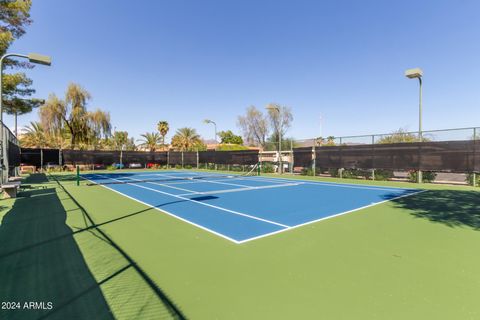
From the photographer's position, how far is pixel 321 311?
9.52 feet

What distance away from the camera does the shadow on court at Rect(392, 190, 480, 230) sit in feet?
23.2

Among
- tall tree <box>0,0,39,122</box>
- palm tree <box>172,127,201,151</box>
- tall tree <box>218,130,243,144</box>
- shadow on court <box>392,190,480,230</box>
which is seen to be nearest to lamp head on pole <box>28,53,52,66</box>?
tall tree <box>0,0,39,122</box>

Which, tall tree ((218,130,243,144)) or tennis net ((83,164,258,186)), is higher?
tall tree ((218,130,243,144))

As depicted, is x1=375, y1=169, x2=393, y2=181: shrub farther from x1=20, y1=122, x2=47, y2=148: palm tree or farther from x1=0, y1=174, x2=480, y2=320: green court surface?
x1=20, y1=122, x2=47, y2=148: palm tree

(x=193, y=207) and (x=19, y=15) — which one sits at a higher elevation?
(x=19, y=15)

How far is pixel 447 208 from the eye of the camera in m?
8.69

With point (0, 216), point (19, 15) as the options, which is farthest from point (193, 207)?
point (19, 15)

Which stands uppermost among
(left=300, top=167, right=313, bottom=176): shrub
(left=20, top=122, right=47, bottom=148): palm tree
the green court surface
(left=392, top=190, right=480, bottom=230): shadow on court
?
(left=20, top=122, right=47, bottom=148): palm tree

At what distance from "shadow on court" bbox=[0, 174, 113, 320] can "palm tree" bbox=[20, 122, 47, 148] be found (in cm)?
4354

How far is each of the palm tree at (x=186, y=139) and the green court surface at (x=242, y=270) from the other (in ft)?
145

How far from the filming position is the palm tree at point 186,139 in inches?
2004

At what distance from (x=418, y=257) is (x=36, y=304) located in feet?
19.3

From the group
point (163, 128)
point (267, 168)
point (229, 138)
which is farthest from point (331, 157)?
point (229, 138)

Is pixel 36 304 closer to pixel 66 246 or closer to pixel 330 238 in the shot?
pixel 66 246
